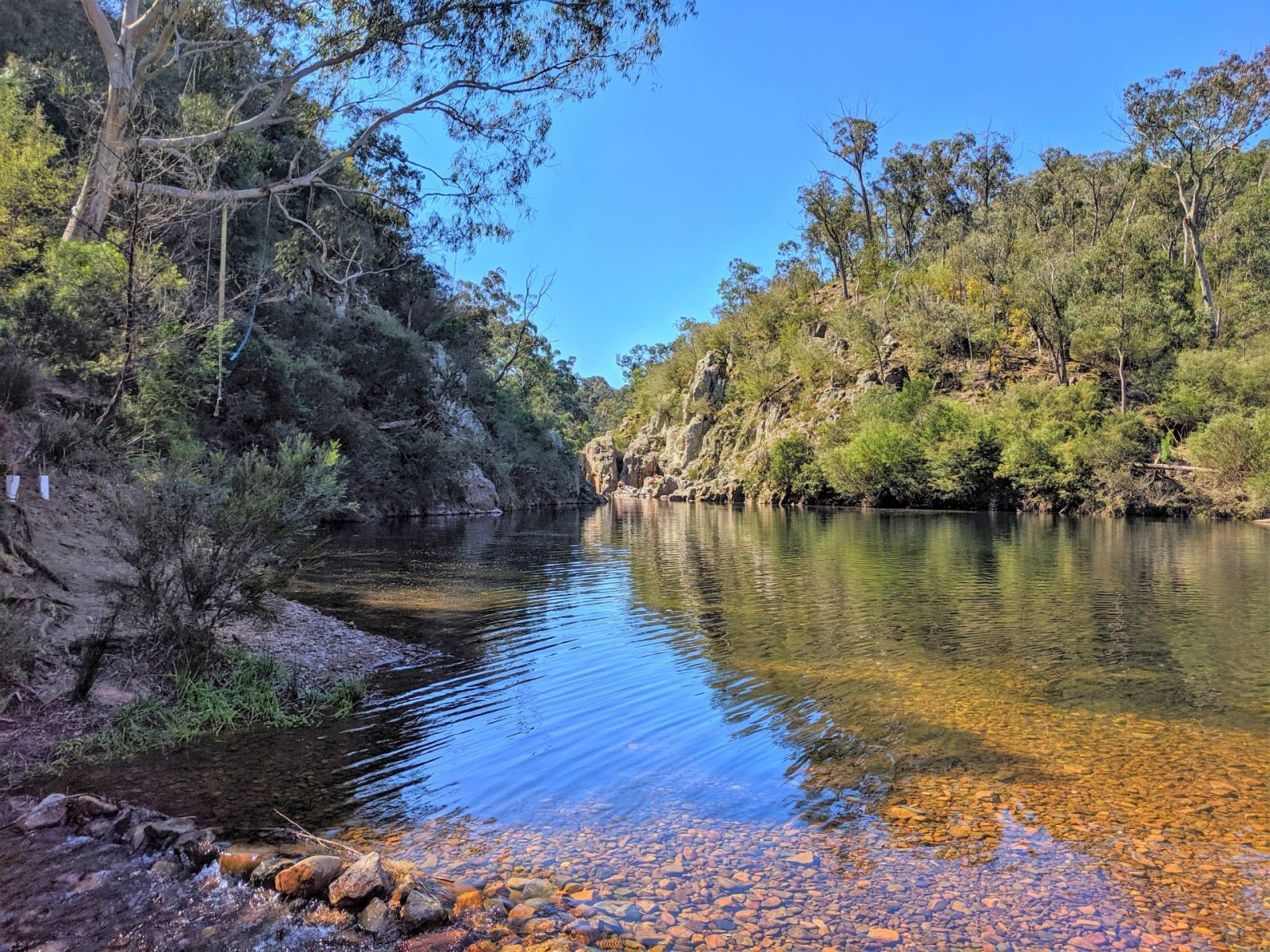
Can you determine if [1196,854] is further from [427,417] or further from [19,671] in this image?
[427,417]

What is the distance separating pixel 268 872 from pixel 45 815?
171 cm

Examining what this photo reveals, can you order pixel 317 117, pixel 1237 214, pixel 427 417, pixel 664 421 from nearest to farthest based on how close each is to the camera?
pixel 317 117, pixel 427 417, pixel 1237 214, pixel 664 421

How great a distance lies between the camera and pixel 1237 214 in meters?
47.3

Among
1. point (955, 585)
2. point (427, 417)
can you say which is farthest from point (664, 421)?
point (955, 585)

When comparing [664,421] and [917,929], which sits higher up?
[664,421]

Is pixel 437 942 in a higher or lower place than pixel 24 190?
lower

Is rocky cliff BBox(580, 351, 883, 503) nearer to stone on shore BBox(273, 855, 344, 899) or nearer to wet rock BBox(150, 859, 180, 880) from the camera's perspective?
stone on shore BBox(273, 855, 344, 899)

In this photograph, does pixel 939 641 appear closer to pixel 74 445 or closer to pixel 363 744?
pixel 363 744

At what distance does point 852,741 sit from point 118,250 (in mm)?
13941

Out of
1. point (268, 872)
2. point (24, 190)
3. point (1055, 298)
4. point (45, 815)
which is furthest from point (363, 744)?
point (1055, 298)

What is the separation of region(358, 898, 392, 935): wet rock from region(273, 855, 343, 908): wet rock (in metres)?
0.33

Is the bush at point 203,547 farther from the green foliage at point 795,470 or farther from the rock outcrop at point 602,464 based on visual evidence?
the rock outcrop at point 602,464

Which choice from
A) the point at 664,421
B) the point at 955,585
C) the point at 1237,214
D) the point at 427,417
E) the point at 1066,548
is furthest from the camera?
the point at 664,421

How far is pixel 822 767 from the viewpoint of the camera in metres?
5.70
